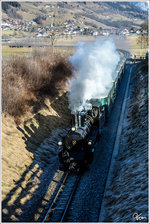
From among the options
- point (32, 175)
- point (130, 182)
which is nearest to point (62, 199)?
point (32, 175)

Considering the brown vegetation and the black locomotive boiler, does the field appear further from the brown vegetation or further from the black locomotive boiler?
the black locomotive boiler

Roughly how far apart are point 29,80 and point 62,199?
14666mm

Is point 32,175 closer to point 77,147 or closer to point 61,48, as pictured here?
point 77,147

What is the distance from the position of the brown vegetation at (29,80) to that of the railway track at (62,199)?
25.5ft

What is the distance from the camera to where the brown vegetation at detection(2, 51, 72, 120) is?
60.0 feet

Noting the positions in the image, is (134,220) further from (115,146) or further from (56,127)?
(56,127)

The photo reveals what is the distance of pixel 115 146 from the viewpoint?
1706cm

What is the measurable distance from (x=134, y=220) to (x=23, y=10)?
174m

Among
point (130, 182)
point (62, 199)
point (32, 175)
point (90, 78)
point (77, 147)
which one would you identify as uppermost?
point (90, 78)

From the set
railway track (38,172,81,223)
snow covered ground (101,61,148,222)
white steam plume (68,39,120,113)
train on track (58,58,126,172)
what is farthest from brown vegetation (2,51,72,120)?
snow covered ground (101,61,148,222)

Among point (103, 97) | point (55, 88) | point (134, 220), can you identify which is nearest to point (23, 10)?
point (55, 88)

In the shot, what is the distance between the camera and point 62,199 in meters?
11.2

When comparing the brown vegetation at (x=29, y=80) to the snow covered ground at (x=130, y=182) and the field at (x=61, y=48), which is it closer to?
the field at (x=61, y=48)

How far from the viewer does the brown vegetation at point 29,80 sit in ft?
60.0
